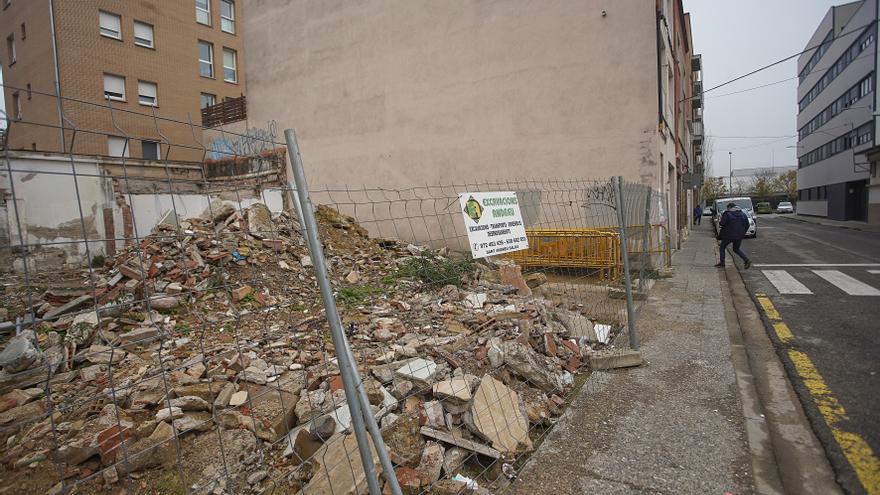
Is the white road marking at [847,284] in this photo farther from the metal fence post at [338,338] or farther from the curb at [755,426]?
the metal fence post at [338,338]

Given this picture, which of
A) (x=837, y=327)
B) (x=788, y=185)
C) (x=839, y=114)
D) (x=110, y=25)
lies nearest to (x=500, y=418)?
(x=837, y=327)

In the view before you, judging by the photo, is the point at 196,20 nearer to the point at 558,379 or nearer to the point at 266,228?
the point at 266,228

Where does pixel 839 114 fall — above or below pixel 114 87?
below

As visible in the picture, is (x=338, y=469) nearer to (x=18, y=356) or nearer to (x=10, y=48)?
(x=18, y=356)

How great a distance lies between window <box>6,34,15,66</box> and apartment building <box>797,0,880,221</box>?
41653 mm

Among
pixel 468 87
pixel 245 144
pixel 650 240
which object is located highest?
pixel 468 87

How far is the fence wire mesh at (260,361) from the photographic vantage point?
114 inches

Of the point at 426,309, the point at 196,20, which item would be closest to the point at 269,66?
the point at 196,20

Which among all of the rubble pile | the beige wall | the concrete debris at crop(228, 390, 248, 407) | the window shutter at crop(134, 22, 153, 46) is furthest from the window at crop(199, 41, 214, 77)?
the concrete debris at crop(228, 390, 248, 407)

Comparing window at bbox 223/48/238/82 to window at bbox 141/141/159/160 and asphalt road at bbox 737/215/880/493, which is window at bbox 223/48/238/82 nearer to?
window at bbox 141/141/159/160

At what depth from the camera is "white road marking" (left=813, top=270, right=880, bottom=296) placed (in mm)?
8195

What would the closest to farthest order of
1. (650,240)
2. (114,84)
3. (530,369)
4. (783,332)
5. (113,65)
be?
(530,369), (783,332), (650,240), (113,65), (114,84)

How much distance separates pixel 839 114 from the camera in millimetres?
36062

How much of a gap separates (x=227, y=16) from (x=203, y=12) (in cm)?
187
